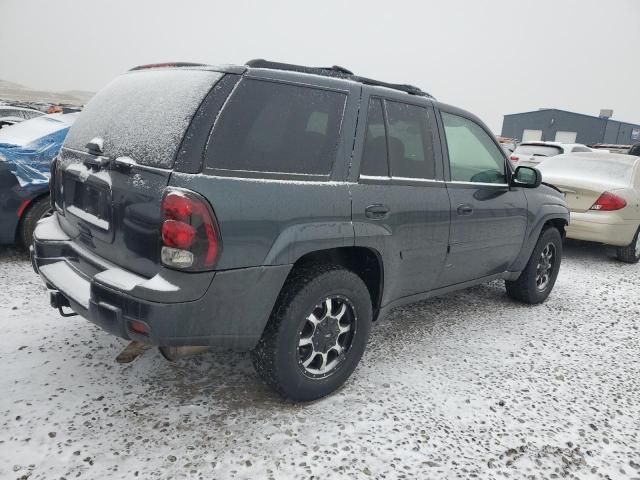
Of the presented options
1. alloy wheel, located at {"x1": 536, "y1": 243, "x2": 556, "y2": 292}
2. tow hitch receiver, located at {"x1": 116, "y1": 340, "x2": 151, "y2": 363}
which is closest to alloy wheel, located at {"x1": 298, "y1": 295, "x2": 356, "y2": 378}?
tow hitch receiver, located at {"x1": 116, "y1": 340, "x2": 151, "y2": 363}

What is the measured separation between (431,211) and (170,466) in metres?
2.15

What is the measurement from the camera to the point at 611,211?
6215mm

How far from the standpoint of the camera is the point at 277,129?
7.82 ft

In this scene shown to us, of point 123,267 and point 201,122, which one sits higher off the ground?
point 201,122

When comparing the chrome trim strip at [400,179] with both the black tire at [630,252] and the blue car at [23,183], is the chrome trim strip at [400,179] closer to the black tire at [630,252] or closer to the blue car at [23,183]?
the blue car at [23,183]

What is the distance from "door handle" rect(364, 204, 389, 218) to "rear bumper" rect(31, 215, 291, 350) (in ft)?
2.18

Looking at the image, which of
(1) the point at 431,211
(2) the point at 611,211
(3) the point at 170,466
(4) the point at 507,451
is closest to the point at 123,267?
(3) the point at 170,466

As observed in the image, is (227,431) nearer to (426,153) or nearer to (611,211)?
(426,153)

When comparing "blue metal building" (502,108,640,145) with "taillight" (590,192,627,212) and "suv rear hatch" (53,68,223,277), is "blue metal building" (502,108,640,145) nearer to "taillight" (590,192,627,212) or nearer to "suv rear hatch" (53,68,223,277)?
"taillight" (590,192,627,212)

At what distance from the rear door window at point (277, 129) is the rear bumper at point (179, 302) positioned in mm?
536

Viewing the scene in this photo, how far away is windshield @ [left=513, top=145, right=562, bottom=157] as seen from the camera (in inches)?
516

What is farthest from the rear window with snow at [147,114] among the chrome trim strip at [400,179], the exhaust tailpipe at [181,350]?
the chrome trim strip at [400,179]

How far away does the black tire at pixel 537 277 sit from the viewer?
4.48 meters

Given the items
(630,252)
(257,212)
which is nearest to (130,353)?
(257,212)
